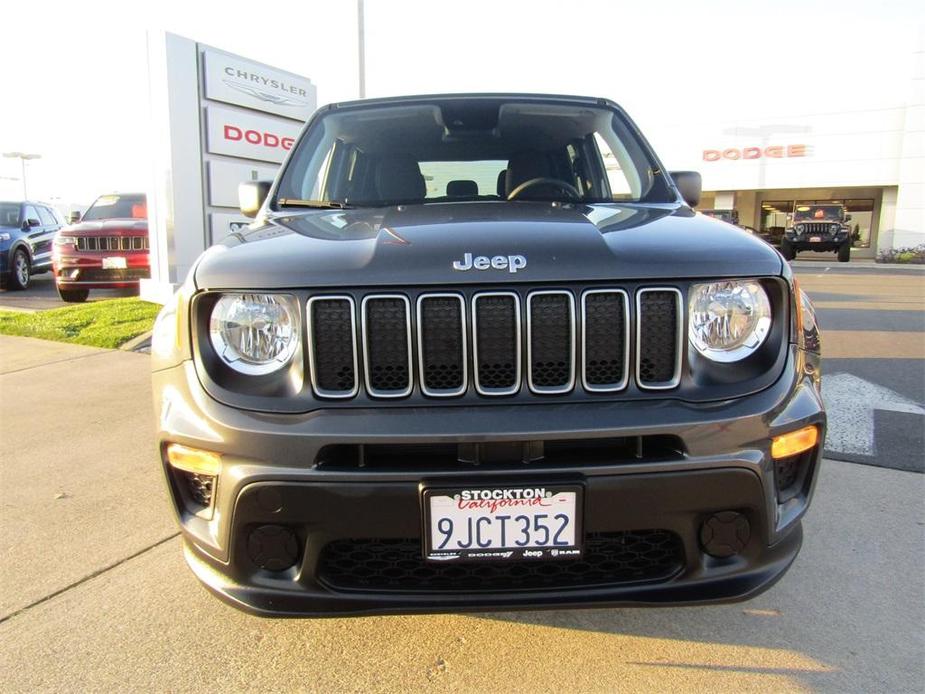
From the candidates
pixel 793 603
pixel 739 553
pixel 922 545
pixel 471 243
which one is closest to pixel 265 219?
pixel 471 243

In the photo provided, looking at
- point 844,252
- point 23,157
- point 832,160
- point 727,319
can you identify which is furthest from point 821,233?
point 23,157

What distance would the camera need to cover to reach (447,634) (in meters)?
2.09

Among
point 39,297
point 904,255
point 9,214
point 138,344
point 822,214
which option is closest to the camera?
point 138,344

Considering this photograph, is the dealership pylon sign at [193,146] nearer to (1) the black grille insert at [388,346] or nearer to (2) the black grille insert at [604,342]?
(1) the black grille insert at [388,346]

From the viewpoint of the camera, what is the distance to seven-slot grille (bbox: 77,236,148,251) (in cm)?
936

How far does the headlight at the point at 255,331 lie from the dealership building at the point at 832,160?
29.7m

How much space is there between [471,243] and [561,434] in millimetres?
546

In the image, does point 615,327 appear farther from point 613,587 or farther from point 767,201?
point 767,201

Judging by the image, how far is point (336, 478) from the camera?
1543 mm

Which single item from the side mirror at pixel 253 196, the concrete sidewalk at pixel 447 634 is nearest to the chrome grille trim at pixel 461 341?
the concrete sidewalk at pixel 447 634

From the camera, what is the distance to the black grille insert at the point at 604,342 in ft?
5.50

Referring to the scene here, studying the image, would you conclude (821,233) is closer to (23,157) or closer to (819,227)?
(819,227)

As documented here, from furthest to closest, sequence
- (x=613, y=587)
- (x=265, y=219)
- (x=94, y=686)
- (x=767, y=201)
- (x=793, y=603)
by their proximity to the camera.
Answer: (x=767, y=201)
(x=265, y=219)
(x=793, y=603)
(x=94, y=686)
(x=613, y=587)

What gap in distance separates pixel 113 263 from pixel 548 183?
28.4 feet
